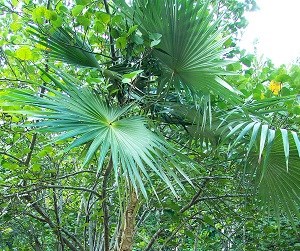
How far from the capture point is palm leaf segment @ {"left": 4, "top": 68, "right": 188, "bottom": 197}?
1348 mm

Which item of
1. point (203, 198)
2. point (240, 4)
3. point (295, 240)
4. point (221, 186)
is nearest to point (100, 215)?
point (203, 198)

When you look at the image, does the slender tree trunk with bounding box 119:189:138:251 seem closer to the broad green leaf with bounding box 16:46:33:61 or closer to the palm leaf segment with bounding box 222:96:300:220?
the palm leaf segment with bounding box 222:96:300:220

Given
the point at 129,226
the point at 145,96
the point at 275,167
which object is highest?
the point at 145,96

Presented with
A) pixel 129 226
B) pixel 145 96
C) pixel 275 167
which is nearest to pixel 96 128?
pixel 145 96

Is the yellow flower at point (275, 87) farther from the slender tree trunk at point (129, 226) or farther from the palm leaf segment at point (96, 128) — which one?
the slender tree trunk at point (129, 226)

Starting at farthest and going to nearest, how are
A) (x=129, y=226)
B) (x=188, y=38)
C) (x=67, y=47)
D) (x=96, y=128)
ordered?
(x=129, y=226)
(x=67, y=47)
(x=188, y=38)
(x=96, y=128)

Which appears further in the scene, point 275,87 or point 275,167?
point 275,87

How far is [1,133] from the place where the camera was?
7.41 ft

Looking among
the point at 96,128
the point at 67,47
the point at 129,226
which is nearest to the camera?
the point at 96,128

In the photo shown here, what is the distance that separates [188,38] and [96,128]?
2.03 feet

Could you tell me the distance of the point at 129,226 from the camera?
193 cm

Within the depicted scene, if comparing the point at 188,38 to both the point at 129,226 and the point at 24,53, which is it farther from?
the point at 129,226

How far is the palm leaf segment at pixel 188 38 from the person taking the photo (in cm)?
168

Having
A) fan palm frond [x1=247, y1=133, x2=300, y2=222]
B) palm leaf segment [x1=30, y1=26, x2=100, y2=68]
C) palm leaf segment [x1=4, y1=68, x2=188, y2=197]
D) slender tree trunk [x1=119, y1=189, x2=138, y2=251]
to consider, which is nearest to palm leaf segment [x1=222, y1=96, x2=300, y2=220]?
fan palm frond [x1=247, y1=133, x2=300, y2=222]
